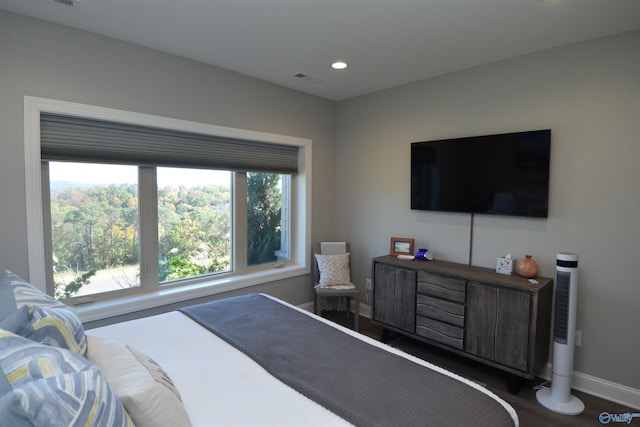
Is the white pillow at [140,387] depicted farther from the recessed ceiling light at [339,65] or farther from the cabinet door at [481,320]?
the recessed ceiling light at [339,65]

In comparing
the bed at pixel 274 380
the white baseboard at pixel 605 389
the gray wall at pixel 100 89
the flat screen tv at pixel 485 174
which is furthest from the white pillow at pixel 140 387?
the white baseboard at pixel 605 389

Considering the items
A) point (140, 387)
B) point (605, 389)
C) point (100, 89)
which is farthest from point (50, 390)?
point (605, 389)

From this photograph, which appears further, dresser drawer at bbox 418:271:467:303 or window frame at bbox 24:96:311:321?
dresser drawer at bbox 418:271:467:303

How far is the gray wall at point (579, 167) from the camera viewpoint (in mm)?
2455

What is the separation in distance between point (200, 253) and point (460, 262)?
2604 mm

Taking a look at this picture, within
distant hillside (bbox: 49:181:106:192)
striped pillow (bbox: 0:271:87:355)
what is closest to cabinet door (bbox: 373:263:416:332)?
striped pillow (bbox: 0:271:87:355)

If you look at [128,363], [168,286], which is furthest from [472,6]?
[168,286]

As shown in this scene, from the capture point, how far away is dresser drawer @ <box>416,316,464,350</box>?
2.88m

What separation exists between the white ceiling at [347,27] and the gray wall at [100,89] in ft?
0.39

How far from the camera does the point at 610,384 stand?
2547 mm

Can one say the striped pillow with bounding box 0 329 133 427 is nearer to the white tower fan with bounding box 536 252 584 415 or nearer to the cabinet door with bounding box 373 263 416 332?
the cabinet door with bounding box 373 263 416 332

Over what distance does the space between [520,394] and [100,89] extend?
13.1 feet

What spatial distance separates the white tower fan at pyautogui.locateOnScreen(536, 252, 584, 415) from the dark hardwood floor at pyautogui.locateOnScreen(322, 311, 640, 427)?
66mm

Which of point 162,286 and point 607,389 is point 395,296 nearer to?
point 607,389
